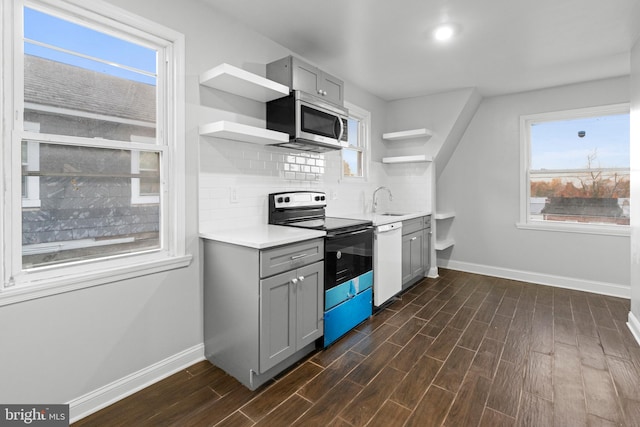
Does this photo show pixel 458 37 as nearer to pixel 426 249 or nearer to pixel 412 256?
pixel 412 256

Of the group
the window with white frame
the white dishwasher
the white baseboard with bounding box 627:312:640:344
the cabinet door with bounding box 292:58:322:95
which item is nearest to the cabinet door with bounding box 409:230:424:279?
the white dishwasher

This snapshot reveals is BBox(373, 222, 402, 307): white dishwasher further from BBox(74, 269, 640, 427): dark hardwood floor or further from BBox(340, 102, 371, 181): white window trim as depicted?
BBox(340, 102, 371, 181): white window trim

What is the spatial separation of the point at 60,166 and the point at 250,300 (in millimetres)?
1302

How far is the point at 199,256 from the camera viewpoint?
2.35 metres

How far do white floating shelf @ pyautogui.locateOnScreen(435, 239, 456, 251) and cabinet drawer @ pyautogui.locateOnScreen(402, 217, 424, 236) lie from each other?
554 millimetres

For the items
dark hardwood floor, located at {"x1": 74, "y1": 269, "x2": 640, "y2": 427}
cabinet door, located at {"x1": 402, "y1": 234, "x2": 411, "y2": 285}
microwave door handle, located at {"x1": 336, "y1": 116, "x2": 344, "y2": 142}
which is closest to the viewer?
dark hardwood floor, located at {"x1": 74, "y1": 269, "x2": 640, "y2": 427}

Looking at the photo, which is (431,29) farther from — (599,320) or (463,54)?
(599,320)

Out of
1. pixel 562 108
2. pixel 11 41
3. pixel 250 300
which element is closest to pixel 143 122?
pixel 11 41

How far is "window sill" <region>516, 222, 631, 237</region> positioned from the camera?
378 cm

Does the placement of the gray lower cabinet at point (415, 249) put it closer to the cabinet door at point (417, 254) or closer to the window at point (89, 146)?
the cabinet door at point (417, 254)

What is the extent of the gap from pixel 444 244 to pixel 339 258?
2645mm

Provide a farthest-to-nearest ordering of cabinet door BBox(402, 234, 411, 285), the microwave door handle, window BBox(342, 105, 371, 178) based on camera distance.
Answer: window BBox(342, 105, 371, 178)
cabinet door BBox(402, 234, 411, 285)
the microwave door handle

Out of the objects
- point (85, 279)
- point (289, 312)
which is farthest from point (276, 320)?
point (85, 279)

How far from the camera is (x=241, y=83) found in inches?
92.0
